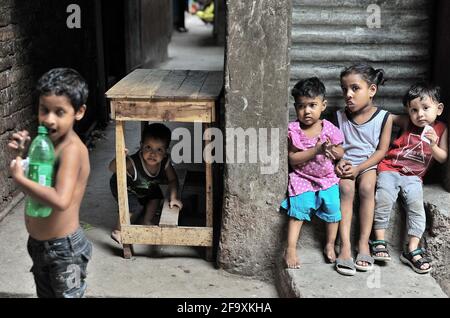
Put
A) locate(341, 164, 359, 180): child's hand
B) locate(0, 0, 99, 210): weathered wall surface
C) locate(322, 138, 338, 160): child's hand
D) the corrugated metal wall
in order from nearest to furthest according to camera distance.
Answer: locate(322, 138, 338, 160): child's hand → locate(341, 164, 359, 180): child's hand → the corrugated metal wall → locate(0, 0, 99, 210): weathered wall surface

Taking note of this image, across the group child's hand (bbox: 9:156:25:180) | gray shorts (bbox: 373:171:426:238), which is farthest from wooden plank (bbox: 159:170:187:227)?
child's hand (bbox: 9:156:25:180)

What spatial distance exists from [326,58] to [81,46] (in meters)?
3.68

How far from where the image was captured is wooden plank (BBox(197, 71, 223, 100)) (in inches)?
157

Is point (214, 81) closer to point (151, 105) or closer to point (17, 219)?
point (151, 105)

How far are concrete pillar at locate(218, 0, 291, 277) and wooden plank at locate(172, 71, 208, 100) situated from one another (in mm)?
252

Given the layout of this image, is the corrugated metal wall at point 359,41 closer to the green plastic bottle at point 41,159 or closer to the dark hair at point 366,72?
the dark hair at point 366,72

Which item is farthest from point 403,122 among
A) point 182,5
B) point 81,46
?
point 182,5

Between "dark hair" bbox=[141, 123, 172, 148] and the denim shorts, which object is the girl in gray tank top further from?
the denim shorts

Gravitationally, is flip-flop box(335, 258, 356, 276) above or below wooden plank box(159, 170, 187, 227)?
below

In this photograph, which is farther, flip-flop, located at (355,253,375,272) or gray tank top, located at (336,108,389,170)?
gray tank top, located at (336,108,389,170)

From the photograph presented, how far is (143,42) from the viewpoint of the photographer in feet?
34.6

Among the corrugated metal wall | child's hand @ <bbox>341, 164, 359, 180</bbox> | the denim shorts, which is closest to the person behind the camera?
the denim shorts

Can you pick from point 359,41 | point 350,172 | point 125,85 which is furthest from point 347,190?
point 125,85

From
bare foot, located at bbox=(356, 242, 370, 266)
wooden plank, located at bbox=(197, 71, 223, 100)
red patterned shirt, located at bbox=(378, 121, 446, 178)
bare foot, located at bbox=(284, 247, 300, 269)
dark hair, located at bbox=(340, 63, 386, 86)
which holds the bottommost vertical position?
bare foot, located at bbox=(284, 247, 300, 269)
